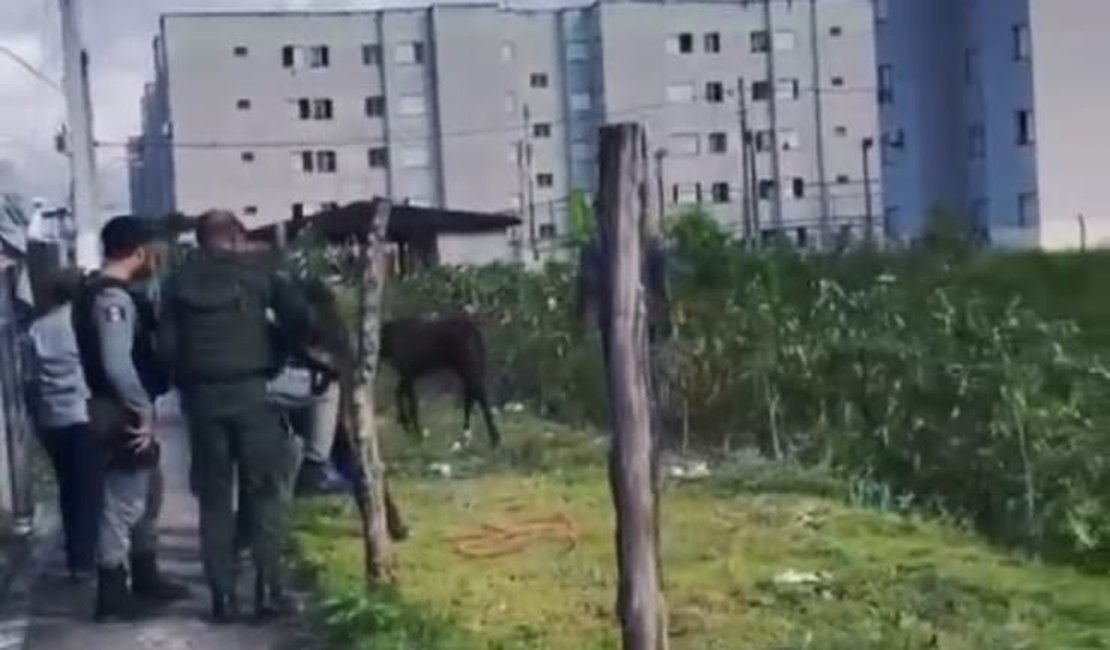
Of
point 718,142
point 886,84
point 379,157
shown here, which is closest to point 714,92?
point 718,142

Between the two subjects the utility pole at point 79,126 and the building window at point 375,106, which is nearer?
the utility pole at point 79,126

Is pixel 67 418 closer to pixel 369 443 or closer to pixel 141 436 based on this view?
pixel 141 436

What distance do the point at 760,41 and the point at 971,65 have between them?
7444 millimetres

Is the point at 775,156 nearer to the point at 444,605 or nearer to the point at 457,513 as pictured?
the point at 457,513

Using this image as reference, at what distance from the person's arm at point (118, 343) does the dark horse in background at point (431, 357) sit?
8.72 m

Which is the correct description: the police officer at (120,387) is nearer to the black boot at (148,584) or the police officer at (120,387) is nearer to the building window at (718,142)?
the black boot at (148,584)

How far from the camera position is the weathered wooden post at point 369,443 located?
10555mm

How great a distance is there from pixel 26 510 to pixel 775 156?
98.2 ft

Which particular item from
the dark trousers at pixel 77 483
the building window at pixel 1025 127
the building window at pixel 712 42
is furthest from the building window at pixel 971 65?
the dark trousers at pixel 77 483

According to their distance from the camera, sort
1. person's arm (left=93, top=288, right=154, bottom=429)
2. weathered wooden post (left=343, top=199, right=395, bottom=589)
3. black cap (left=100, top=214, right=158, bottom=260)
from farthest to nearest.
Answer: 1. weathered wooden post (left=343, top=199, right=395, bottom=589)
2. black cap (left=100, top=214, right=158, bottom=260)
3. person's arm (left=93, top=288, right=154, bottom=429)

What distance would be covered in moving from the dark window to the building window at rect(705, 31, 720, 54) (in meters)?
7.19

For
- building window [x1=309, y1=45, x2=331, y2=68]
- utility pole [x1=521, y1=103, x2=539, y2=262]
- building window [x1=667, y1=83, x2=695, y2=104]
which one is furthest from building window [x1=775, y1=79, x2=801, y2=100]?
building window [x1=309, y1=45, x2=331, y2=68]

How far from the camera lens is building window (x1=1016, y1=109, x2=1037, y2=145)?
44094 mm

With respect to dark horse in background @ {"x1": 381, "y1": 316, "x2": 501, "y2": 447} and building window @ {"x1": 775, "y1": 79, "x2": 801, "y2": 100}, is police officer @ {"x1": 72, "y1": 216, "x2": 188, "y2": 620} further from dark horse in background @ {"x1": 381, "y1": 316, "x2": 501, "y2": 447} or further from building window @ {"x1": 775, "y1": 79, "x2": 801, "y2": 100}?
building window @ {"x1": 775, "y1": 79, "x2": 801, "y2": 100}
